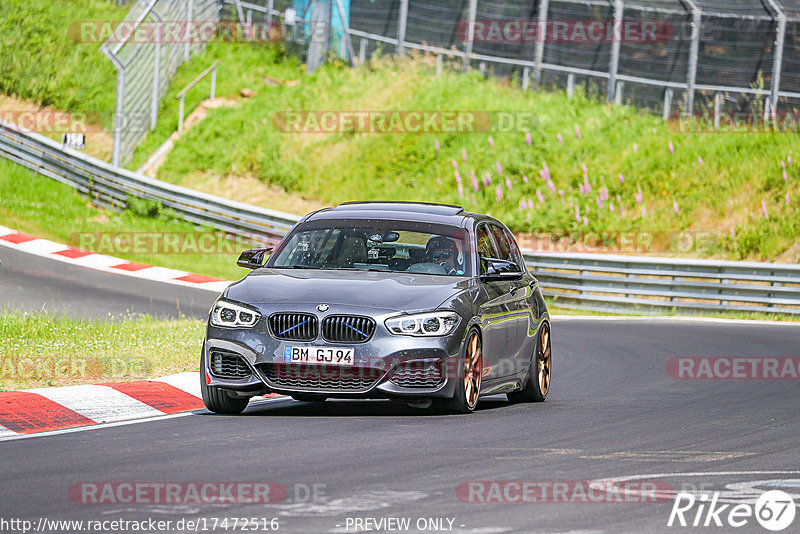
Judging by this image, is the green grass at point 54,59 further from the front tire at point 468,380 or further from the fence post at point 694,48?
the front tire at point 468,380

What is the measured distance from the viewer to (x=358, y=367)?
9.36 metres

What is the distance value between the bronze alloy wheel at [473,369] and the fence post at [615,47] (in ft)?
68.4

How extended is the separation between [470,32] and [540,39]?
253 cm

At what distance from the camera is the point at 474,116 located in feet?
116

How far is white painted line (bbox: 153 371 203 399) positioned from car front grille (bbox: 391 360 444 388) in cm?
208

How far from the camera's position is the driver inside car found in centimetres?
1066

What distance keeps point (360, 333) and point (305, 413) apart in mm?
967

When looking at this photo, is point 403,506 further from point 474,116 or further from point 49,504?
point 474,116

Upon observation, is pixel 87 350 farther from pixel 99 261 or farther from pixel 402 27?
pixel 402 27

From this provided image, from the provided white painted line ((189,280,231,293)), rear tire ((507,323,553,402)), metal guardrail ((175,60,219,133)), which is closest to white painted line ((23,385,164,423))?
rear tire ((507,323,553,402))

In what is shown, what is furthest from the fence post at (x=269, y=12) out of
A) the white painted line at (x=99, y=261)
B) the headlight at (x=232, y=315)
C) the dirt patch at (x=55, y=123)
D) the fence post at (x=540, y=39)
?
the headlight at (x=232, y=315)

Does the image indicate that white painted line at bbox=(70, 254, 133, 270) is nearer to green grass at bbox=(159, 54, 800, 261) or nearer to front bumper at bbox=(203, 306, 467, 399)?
green grass at bbox=(159, 54, 800, 261)

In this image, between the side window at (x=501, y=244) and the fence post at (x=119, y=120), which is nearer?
the side window at (x=501, y=244)

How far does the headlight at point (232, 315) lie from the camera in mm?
9578
